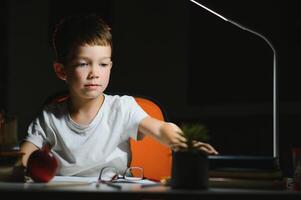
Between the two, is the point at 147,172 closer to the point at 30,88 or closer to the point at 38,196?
the point at 38,196

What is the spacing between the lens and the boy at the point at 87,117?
1748 mm

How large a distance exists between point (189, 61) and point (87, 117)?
54.4 inches

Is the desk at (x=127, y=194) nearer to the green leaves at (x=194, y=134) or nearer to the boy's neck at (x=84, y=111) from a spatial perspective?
the green leaves at (x=194, y=134)

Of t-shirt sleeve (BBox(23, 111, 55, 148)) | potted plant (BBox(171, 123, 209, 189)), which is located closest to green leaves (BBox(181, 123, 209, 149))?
potted plant (BBox(171, 123, 209, 189))

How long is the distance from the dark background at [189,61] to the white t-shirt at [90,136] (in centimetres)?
107

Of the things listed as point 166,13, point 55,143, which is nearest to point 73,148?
point 55,143

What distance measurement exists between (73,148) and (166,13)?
62.4 inches

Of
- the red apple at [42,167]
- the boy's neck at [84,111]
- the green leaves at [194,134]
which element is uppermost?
the boy's neck at [84,111]

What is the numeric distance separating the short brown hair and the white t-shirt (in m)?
0.20

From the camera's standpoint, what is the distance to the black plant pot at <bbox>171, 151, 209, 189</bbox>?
116cm

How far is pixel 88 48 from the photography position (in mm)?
1752

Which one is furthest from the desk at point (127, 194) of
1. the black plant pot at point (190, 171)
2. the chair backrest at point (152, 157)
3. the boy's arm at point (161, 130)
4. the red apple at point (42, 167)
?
the chair backrest at point (152, 157)

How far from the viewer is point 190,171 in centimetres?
116

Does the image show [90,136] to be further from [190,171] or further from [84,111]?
[190,171]
